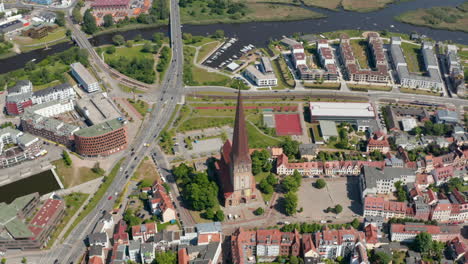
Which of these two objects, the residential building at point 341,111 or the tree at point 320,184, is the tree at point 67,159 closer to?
the tree at point 320,184

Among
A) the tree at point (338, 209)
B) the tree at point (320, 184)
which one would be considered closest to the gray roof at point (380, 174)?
the tree at point (338, 209)

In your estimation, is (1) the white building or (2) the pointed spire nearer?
(2) the pointed spire

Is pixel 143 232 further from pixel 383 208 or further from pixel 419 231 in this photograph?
pixel 419 231

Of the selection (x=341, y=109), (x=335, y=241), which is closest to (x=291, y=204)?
(x=335, y=241)

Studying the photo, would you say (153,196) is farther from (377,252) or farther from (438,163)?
(438,163)

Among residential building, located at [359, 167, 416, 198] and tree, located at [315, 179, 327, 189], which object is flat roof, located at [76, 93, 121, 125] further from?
residential building, located at [359, 167, 416, 198]

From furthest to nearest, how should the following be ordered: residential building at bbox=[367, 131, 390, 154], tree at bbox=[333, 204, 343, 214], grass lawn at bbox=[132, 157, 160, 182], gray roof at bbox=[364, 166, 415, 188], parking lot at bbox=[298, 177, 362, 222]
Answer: residential building at bbox=[367, 131, 390, 154] → grass lawn at bbox=[132, 157, 160, 182] → gray roof at bbox=[364, 166, 415, 188] → parking lot at bbox=[298, 177, 362, 222] → tree at bbox=[333, 204, 343, 214]

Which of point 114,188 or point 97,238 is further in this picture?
point 114,188

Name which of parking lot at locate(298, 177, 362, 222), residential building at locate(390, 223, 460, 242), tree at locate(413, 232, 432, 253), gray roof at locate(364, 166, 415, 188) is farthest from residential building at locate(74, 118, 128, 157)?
tree at locate(413, 232, 432, 253)

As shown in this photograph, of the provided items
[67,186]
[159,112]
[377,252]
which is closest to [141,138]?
[159,112]
